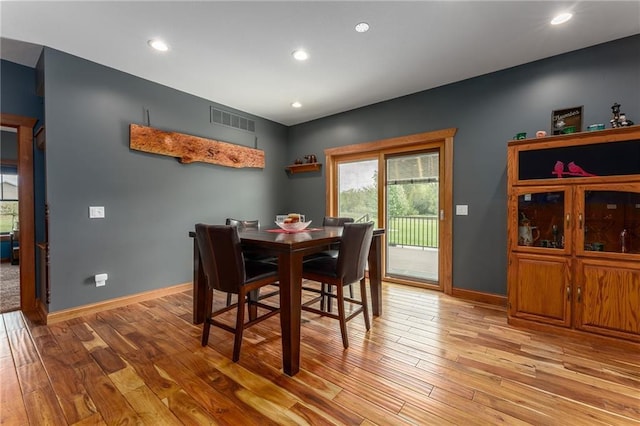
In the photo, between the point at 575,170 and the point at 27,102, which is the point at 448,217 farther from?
the point at 27,102

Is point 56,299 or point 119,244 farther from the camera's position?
point 119,244

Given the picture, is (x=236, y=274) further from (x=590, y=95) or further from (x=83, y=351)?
(x=590, y=95)

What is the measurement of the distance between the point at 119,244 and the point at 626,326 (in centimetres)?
489

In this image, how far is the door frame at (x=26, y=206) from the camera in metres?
2.84

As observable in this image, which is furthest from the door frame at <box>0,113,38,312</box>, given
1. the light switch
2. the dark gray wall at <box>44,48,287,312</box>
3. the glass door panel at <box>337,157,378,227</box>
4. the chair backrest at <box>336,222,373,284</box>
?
the glass door panel at <box>337,157,378,227</box>

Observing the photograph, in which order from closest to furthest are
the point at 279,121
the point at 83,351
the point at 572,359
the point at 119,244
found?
the point at 572,359
the point at 83,351
the point at 119,244
the point at 279,121

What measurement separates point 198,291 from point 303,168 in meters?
2.91

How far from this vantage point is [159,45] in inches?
101

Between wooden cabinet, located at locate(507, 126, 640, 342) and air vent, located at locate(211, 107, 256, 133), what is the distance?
12.0 ft

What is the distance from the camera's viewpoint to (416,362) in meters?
1.95

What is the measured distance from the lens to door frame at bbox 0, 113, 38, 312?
284cm

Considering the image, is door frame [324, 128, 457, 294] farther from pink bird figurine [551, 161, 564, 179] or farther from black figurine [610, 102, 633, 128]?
black figurine [610, 102, 633, 128]

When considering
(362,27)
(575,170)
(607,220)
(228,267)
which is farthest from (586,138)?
(228,267)

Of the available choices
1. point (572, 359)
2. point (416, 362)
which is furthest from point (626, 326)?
point (416, 362)
